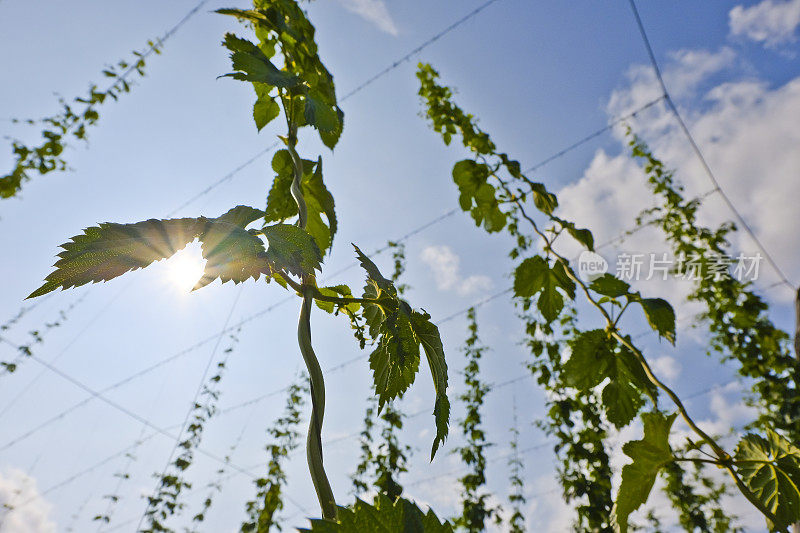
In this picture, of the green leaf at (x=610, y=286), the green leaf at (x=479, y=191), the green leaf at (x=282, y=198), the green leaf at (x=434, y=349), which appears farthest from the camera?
the green leaf at (x=479, y=191)

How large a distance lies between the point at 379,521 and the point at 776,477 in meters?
0.50

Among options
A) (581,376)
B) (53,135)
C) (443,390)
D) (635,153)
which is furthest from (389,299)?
(635,153)

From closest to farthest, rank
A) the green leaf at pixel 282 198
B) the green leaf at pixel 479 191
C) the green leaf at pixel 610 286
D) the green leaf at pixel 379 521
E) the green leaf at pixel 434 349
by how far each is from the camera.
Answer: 1. the green leaf at pixel 379 521
2. the green leaf at pixel 434 349
3. the green leaf at pixel 282 198
4. the green leaf at pixel 610 286
5. the green leaf at pixel 479 191

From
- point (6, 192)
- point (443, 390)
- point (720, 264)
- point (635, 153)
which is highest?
point (635, 153)

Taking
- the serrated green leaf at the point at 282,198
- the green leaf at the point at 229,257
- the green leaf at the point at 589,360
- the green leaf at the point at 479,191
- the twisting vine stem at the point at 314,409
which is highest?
the green leaf at the point at 479,191

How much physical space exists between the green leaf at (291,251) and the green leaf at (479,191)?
0.73 metres

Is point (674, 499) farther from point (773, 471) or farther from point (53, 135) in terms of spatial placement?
point (53, 135)

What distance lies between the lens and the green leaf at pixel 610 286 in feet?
2.24

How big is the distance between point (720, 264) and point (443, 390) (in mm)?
3070

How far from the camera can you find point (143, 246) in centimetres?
26

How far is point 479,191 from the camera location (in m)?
1.00

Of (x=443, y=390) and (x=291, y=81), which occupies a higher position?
(x=291, y=81)

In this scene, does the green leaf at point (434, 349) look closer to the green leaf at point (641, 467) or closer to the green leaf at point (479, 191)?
the green leaf at point (641, 467)

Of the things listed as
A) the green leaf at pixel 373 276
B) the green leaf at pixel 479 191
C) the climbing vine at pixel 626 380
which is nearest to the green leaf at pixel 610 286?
the climbing vine at pixel 626 380
